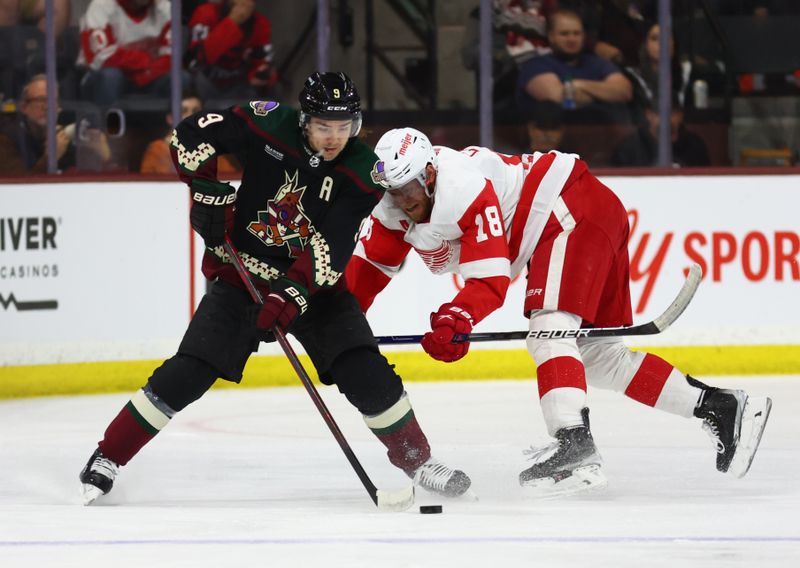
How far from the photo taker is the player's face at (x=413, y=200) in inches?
150

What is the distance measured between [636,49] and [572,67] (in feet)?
0.90

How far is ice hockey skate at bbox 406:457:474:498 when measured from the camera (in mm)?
3836

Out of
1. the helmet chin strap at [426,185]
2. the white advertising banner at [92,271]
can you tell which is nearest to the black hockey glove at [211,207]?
the helmet chin strap at [426,185]

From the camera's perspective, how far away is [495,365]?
21.1ft

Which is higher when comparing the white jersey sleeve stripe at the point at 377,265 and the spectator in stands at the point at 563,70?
the spectator in stands at the point at 563,70

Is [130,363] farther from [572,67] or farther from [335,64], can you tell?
[572,67]

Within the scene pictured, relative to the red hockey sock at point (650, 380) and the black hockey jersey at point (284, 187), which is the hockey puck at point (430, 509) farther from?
the red hockey sock at point (650, 380)

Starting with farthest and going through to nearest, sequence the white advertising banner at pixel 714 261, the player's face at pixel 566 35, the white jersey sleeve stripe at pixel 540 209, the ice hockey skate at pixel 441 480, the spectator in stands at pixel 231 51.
A: the player's face at pixel 566 35
the spectator in stands at pixel 231 51
the white advertising banner at pixel 714 261
the white jersey sleeve stripe at pixel 540 209
the ice hockey skate at pixel 441 480

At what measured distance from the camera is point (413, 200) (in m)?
3.84

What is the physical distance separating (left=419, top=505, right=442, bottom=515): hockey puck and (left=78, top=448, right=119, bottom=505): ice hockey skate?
76 cm

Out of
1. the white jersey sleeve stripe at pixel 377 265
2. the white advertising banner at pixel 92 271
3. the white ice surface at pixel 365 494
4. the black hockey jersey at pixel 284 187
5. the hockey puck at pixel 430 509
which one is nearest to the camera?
the white ice surface at pixel 365 494

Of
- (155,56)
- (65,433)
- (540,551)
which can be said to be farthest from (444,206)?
(155,56)

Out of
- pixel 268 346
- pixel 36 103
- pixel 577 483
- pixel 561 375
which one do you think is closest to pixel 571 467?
pixel 577 483

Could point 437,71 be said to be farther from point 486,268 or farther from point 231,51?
point 486,268
